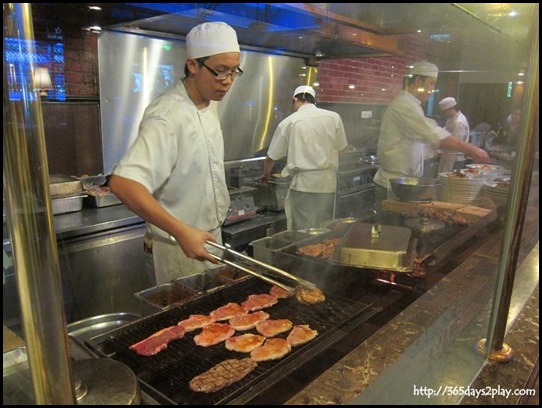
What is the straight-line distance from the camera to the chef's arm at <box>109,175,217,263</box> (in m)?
1.72

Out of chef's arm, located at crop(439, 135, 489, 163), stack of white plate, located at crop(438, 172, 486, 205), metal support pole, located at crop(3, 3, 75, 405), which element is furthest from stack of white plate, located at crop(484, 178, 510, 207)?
metal support pole, located at crop(3, 3, 75, 405)

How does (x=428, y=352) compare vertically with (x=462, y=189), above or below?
below

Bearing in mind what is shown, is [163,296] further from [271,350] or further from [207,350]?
[271,350]

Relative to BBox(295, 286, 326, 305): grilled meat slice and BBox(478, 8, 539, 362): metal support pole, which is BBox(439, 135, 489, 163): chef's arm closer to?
BBox(295, 286, 326, 305): grilled meat slice

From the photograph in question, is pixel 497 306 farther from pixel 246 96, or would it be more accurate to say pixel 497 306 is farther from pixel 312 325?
pixel 246 96

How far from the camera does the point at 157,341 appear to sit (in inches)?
63.0

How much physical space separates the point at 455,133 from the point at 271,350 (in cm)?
528

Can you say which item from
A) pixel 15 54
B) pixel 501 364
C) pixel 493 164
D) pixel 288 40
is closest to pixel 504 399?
pixel 501 364

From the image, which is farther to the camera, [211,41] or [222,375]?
[211,41]

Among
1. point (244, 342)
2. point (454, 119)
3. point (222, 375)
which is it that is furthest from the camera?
point (454, 119)

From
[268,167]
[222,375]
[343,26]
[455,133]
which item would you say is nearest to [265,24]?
[343,26]

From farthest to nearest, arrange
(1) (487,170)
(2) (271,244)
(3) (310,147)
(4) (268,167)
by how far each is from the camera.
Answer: (4) (268,167)
(3) (310,147)
(1) (487,170)
(2) (271,244)

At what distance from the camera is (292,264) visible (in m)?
2.41

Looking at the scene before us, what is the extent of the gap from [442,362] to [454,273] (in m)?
0.83
